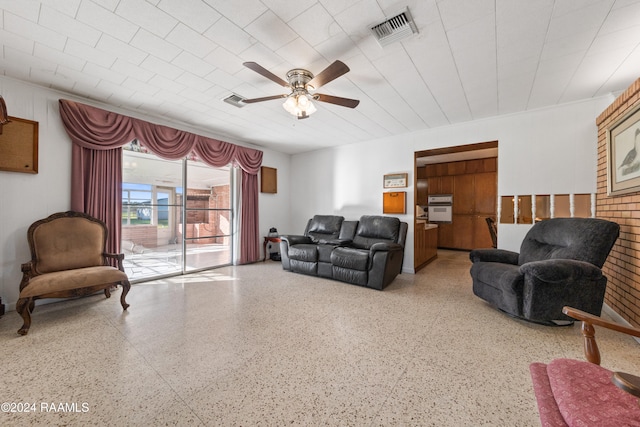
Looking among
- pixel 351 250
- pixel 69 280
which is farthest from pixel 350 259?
pixel 69 280

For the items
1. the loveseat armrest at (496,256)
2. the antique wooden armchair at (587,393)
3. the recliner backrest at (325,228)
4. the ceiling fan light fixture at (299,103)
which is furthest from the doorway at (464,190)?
the antique wooden armchair at (587,393)

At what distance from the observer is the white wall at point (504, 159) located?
3180 millimetres

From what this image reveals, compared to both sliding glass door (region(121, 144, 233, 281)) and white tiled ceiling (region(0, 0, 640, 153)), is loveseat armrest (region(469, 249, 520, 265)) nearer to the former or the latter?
white tiled ceiling (region(0, 0, 640, 153))

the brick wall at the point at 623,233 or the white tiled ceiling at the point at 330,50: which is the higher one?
the white tiled ceiling at the point at 330,50

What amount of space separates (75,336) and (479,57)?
14.6 feet

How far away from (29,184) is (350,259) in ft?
13.3

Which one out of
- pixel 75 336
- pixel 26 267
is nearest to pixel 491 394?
pixel 75 336

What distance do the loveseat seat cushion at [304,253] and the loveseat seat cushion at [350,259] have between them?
39 centimetres

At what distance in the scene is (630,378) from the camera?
702 mm

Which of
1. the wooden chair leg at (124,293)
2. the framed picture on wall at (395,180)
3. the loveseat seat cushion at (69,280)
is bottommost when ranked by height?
the wooden chair leg at (124,293)

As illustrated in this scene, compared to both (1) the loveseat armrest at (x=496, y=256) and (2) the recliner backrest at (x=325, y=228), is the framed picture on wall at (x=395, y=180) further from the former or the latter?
(1) the loveseat armrest at (x=496, y=256)

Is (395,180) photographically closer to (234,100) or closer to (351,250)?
(351,250)

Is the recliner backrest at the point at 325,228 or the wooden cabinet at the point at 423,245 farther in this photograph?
the recliner backrest at the point at 325,228

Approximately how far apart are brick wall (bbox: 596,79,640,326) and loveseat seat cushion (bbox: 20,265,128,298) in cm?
510
